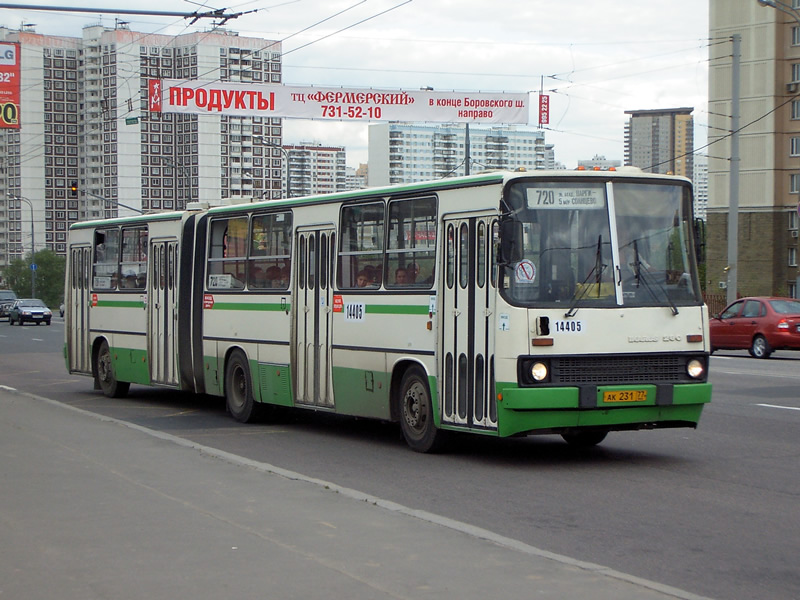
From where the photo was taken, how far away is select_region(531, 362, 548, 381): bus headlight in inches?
424

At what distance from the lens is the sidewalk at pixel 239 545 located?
6238 mm

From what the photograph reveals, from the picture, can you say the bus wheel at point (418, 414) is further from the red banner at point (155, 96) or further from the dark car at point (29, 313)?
the dark car at point (29, 313)

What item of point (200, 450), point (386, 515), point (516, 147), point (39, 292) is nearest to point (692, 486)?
point (386, 515)

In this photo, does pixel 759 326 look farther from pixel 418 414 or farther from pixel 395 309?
pixel 418 414

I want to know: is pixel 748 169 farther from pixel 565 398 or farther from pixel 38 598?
pixel 38 598

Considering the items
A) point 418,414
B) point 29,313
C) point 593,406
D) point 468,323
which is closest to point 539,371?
point 593,406

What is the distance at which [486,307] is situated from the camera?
1114cm

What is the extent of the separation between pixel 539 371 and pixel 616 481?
1.22 metres

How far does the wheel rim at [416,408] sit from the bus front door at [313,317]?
1.79m

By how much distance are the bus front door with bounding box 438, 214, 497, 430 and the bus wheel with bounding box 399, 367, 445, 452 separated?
36 centimetres

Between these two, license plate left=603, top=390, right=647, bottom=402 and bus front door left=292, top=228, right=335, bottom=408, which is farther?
bus front door left=292, top=228, right=335, bottom=408

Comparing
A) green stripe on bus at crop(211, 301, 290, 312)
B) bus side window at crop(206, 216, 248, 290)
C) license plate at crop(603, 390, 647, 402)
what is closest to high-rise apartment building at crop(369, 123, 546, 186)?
bus side window at crop(206, 216, 248, 290)

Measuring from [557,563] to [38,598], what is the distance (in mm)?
2878

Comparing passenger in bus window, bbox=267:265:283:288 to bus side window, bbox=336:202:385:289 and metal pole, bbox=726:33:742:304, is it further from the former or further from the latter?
metal pole, bbox=726:33:742:304
